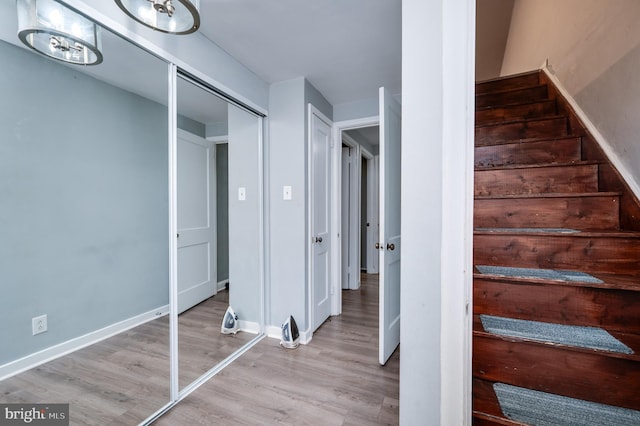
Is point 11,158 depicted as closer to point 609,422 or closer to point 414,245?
point 414,245

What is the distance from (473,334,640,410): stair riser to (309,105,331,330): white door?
1531 mm

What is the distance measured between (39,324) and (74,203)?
22.2 inches

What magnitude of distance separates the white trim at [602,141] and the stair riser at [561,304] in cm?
59

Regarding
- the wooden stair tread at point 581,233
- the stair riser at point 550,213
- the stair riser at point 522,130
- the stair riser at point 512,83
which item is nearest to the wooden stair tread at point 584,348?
the wooden stair tread at point 581,233

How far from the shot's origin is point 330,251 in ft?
9.42

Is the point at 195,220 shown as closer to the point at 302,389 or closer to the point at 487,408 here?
the point at 302,389

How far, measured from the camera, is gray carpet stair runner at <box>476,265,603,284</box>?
111 centimetres

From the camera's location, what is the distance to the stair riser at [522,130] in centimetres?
180

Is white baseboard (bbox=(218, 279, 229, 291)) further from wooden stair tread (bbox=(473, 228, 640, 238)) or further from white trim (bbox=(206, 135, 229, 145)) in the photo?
wooden stair tread (bbox=(473, 228, 640, 238))

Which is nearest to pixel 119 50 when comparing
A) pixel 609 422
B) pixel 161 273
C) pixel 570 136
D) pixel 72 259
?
pixel 72 259

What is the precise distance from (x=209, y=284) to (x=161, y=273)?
20.7 inches

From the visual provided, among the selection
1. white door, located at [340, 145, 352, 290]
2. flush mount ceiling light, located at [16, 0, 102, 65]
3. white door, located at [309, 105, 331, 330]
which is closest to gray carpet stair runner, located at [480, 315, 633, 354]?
white door, located at [309, 105, 331, 330]
